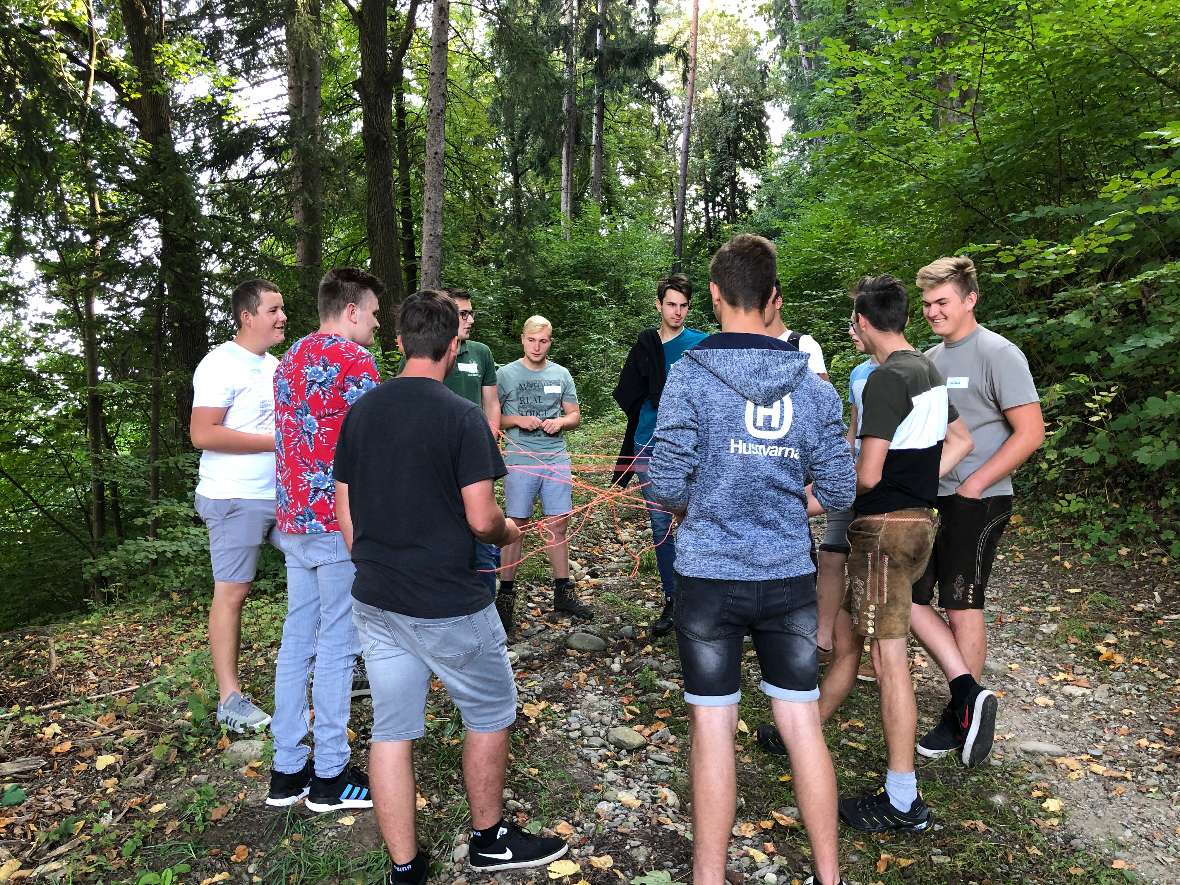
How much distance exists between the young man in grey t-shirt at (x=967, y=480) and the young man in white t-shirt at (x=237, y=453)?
327cm

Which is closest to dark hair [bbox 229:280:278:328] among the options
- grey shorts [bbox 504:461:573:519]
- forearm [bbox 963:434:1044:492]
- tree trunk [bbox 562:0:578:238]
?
grey shorts [bbox 504:461:573:519]

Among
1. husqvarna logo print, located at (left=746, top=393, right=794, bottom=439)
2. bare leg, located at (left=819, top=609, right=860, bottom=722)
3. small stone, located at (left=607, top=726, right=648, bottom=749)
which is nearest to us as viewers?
husqvarna logo print, located at (left=746, top=393, right=794, bottom=439)

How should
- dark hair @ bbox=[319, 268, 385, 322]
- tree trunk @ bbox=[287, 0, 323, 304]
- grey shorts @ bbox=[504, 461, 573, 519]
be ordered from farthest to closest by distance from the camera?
tree trunk @ bbox=[287, 0, 323, 304] < grey shorts @ bbox=[504, 461, 573, 519] < dark hair @ bbox=[319, 268, 385, 322]

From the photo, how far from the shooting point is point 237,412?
11.4 ft

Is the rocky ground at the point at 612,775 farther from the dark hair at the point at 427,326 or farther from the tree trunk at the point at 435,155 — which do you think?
the tree trunk at the point at 435,155

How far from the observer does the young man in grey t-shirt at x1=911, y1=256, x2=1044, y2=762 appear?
3299mm

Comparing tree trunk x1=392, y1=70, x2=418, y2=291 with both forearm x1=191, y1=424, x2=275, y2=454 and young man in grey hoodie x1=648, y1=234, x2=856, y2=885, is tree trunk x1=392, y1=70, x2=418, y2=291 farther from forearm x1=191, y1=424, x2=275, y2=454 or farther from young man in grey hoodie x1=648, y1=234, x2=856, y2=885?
young man in grey hoodie x1=648, y1=234, x2=856, y2=885

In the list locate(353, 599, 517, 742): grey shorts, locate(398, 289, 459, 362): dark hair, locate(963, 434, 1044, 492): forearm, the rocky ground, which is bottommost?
the rocky ground

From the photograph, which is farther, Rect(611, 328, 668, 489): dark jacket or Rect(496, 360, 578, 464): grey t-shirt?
Rect(496, 360, 578, 464): grey t-shirt

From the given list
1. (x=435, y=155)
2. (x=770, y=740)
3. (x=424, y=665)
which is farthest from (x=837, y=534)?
(x=435, y=155)

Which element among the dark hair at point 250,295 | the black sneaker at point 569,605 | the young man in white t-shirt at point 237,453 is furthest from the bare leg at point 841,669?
the dark hair at point 250,295

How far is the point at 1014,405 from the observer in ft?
10.8

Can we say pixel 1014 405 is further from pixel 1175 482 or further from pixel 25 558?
pixel 25 558

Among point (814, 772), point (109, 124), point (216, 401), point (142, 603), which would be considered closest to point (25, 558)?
point (142, 603)
